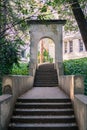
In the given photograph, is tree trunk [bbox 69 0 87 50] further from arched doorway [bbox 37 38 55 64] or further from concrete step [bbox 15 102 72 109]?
arched doorway [bbox 37 38 55 64]

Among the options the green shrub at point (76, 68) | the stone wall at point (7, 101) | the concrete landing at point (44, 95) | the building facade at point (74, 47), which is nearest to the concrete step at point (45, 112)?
the stone wall at point (7, 101)

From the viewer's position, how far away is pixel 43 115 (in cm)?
982

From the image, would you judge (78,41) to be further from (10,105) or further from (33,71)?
(10,105)

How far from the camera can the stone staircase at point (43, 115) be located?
8.95 m

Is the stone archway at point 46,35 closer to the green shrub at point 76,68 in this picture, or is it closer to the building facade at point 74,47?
the green shrub at point 76,68

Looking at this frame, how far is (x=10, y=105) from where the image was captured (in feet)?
31.1

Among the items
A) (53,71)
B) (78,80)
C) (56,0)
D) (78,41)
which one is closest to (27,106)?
(78,80)

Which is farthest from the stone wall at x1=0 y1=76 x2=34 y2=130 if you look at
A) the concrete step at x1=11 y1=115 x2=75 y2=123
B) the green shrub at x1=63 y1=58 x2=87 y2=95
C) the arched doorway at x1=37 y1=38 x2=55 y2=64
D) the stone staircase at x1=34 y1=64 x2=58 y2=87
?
the arched doorway at x1=37 y1=38 x2=55 y2=64

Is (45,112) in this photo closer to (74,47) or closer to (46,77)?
(46,77)

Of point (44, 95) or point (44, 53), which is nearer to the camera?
point (44, 95)

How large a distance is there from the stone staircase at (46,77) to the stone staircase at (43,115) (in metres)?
8.06

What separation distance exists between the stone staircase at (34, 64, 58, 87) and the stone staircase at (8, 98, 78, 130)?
8059mm

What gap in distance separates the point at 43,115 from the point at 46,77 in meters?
10.9

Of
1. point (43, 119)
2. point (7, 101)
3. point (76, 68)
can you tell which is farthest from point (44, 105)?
point (76, 68)
